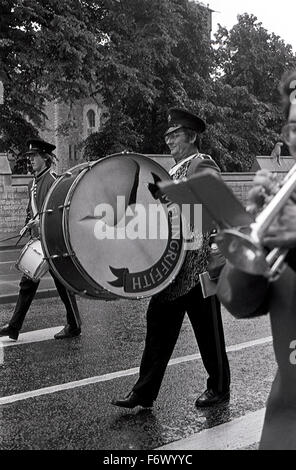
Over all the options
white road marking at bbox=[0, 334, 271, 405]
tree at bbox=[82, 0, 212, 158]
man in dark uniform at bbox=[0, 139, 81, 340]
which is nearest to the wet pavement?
white road marking at bbox=[0, 334, 271, 405]

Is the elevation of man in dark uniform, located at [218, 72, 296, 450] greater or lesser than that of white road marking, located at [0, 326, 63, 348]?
greater

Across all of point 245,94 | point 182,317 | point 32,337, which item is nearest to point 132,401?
point 182,317

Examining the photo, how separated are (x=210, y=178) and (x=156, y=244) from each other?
7.20ft

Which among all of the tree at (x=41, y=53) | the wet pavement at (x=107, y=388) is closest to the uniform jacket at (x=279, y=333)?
the wet pavement at (x=107, y=388)

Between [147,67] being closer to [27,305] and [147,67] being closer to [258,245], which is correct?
[27,305]

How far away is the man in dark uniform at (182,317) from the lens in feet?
13.8

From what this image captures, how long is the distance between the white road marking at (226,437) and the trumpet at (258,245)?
2.44m

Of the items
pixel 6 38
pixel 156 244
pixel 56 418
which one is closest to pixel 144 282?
pixel 156 244

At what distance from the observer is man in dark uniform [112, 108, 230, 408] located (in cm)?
420

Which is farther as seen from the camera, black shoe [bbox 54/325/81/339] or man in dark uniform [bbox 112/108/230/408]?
black shoe [bbox 54/325/81/339]

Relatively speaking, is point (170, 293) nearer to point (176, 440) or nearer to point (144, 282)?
point (144, 282)

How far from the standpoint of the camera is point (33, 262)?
5.83 metres

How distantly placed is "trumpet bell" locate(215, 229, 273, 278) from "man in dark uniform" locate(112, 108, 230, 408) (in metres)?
2.56

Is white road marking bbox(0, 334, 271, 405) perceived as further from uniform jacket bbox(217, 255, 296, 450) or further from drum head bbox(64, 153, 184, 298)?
A: uniform jacket bbox(217, 255, 296, 450)
